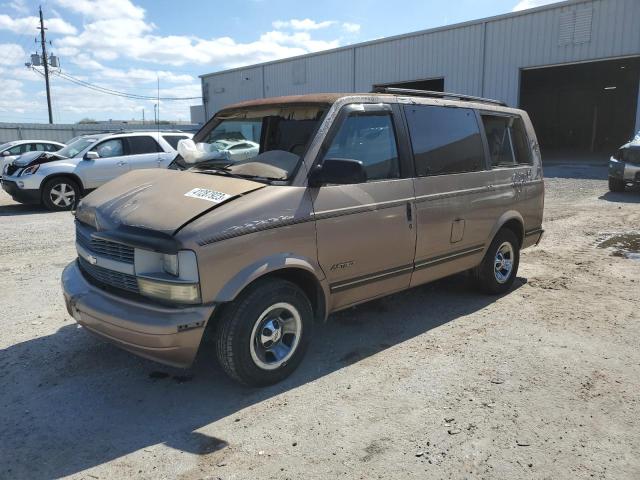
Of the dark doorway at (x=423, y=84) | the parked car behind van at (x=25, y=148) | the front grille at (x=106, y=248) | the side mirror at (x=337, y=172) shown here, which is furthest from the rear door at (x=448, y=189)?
the dark doorway at (x=423, y=84)

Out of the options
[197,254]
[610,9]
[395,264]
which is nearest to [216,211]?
[197,254]

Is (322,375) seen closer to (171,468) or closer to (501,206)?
(171,468)

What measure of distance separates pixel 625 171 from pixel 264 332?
1250 centimetres

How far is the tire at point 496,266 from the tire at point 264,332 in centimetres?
248

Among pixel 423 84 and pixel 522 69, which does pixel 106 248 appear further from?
pixel 423 84

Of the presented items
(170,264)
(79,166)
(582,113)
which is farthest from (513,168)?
(582,113)

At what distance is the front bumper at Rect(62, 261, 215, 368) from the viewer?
3.08 m

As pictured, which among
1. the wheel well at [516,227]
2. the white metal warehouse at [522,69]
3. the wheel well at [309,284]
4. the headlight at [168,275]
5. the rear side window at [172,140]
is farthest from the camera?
the white metal warehouse at [522,69]

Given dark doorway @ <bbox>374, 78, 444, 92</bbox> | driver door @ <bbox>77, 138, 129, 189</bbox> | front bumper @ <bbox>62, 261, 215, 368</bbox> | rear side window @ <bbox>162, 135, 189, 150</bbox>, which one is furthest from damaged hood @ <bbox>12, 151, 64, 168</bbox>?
dark doorway @ <bbox>374, 78, 444, 92</bbox>

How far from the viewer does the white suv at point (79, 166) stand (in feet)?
37.0

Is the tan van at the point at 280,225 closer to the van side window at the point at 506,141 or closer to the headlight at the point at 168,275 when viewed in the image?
the headlight at the point at 168,275

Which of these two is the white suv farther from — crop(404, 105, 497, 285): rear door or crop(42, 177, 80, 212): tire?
crop(404, 105, 497, 285): rear door

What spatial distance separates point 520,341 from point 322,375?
181 cm

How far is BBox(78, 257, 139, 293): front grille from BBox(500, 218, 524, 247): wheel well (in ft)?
12.7
